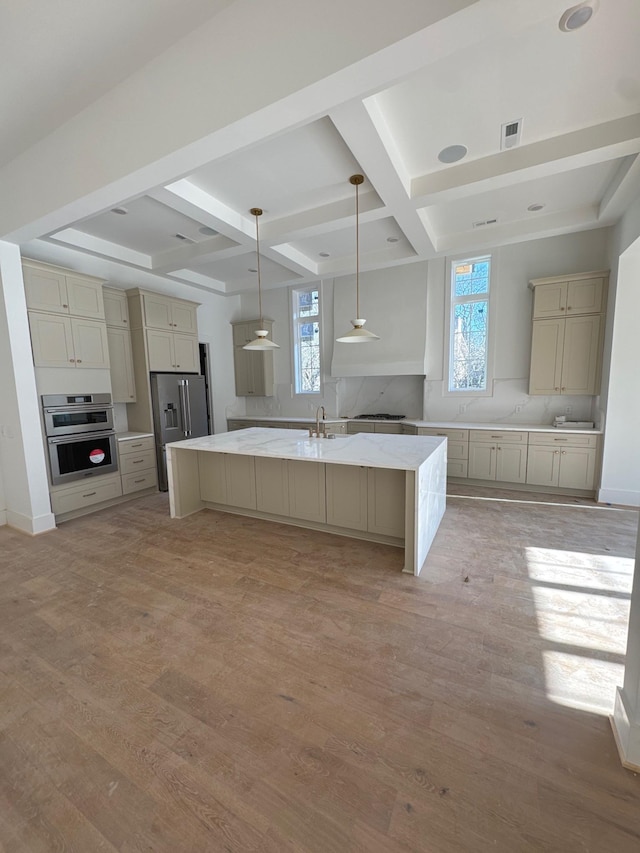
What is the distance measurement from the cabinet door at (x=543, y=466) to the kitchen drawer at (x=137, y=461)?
16.4 feet

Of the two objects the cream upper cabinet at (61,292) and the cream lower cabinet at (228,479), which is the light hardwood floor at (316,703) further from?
the cream upper cabinet at (61,292)

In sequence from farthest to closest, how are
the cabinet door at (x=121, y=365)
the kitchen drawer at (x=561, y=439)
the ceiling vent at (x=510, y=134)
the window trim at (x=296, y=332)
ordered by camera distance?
the window trim at (x=296, y=332) → the cabinet door at (x=121, y=365) → the kitchen drawer at (x=561, y=439) → the ceiling vent at (x=510, y=134)

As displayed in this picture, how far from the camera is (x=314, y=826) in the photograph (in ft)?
3.72

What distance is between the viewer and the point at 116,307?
14.9ft

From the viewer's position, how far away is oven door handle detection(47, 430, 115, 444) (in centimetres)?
370

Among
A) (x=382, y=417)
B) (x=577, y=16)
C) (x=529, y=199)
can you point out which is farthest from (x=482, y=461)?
(x=577, y=16)

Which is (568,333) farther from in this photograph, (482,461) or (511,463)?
(482,461)

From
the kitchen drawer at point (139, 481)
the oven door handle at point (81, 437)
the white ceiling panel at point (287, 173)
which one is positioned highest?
the white ceiling panel at point (287, 173)

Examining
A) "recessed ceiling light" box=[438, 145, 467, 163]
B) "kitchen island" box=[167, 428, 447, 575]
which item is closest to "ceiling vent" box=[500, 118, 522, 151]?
"recessed ceiling light" box=[438, 145, 467, 163]

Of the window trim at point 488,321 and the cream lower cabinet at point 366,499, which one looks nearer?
the cream lower cabinet at point 366,499

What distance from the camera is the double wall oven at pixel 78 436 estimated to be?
368 centimetres

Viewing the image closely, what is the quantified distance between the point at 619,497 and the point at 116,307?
6546 mm

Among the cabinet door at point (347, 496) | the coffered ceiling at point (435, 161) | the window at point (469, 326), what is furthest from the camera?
the window at point (469, 326)

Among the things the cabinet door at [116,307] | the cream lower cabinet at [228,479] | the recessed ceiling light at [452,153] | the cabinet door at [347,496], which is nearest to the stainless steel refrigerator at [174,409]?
the cabinet door at [116,307]
